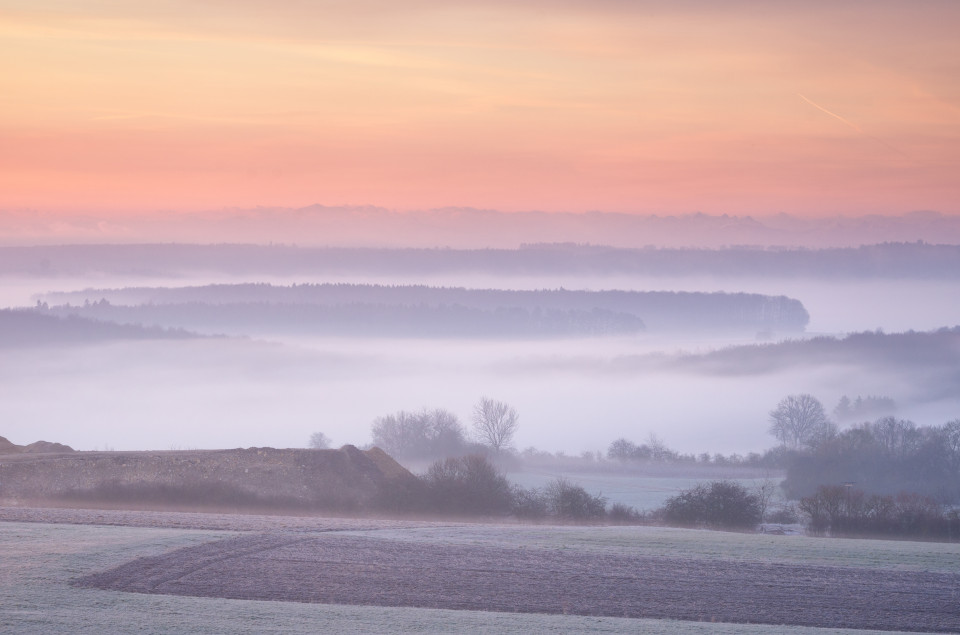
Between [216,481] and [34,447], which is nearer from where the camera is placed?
[216,481]

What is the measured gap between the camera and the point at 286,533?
39750 mm

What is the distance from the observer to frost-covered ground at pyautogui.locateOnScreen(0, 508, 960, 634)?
24609 millimetres

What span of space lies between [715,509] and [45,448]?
42.8m

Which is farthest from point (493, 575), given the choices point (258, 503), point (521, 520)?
point (258, 503)

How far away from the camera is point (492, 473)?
6041 centimetres

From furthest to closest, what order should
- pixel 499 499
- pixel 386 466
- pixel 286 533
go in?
1. pixel 386 466
2. pixel 499 499
3. pixel 286 533

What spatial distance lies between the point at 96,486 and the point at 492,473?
21.5 m

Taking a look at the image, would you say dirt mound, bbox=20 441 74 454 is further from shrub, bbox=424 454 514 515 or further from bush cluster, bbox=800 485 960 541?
bush cluster, bbox=800 485 960 541

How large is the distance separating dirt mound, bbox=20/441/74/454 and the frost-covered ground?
2302 centimetres

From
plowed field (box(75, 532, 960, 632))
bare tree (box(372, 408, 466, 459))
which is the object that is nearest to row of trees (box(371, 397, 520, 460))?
bare tree (box(372, 408, 466, 459))

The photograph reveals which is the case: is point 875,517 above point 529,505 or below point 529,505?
below

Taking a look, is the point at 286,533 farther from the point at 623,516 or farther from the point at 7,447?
the point at 7,447

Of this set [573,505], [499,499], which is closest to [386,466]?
[499,499]

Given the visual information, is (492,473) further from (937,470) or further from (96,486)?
(937,470)
